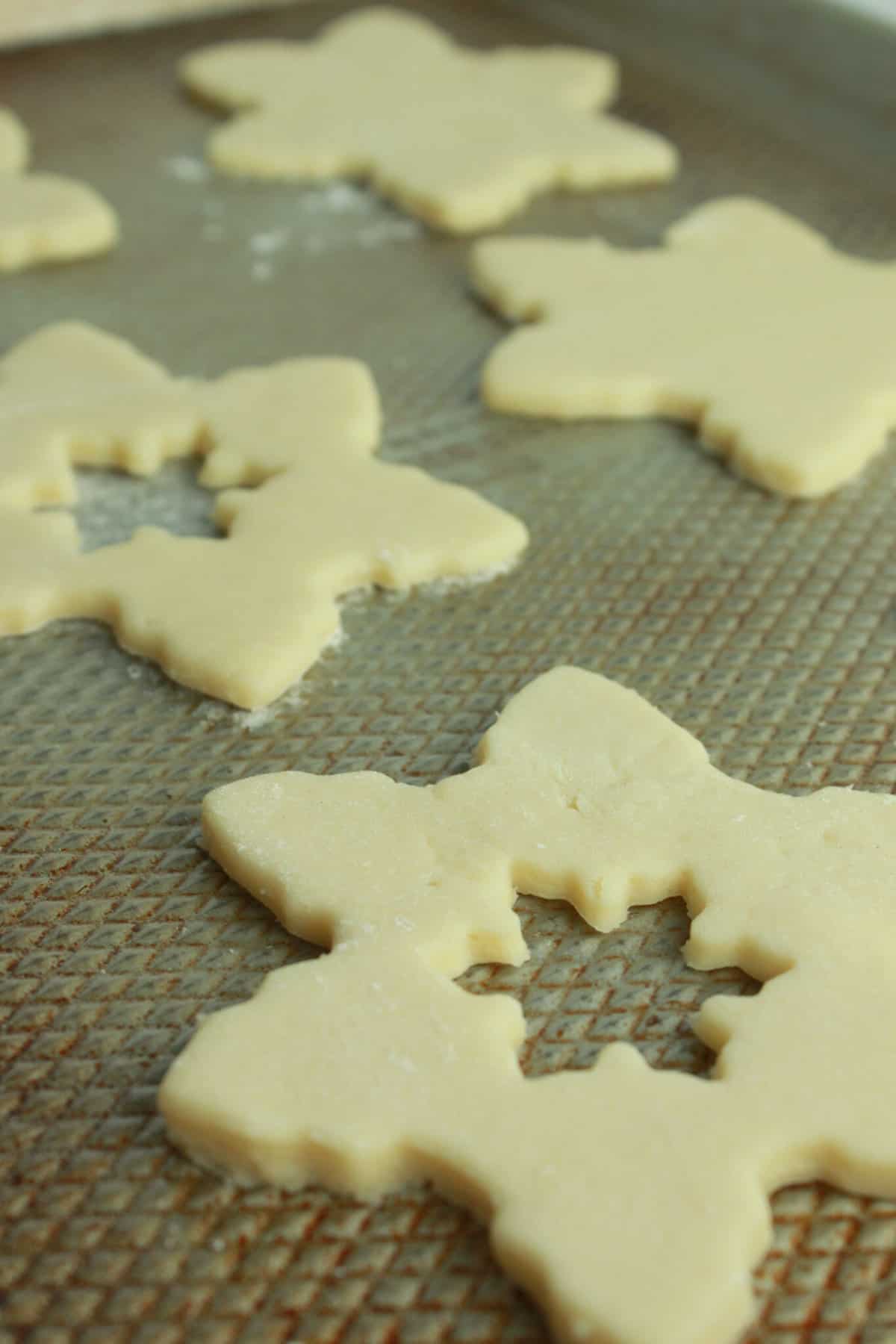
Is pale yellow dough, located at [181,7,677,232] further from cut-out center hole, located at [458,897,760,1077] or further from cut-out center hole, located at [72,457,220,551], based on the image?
cut-out center hole, located at [458,897,760,1077]

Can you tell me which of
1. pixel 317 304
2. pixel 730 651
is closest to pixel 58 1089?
pixel 730 651

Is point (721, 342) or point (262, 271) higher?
point (721, 342)

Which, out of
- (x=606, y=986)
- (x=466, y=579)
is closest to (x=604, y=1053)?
(x=606, y=986)

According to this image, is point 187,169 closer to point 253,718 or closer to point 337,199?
point 337,199

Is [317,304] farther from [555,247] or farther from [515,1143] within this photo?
[515,1143]

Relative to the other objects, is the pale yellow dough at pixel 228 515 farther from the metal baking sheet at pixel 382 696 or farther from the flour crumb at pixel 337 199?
the flour crumb at pixel 337 199

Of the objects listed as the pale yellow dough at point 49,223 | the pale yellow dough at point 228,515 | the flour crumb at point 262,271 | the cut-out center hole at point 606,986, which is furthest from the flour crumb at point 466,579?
the pale yellow dough at point 49,223
